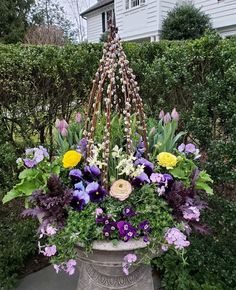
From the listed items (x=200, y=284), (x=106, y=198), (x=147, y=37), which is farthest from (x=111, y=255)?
(x=147, y=37)

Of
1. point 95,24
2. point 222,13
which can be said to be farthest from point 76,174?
point 95,24

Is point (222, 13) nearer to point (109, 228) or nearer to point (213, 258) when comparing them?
point (213, 258)

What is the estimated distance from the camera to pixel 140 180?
65.0 inches

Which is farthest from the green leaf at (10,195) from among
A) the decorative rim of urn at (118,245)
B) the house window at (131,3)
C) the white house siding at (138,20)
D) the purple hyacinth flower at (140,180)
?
the house window at (131,3)

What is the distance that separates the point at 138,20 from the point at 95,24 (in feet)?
22.8

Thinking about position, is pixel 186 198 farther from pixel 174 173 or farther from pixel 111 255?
pixel 111 255

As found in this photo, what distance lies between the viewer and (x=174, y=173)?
5.81ft

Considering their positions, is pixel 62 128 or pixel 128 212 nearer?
pixel 128 212

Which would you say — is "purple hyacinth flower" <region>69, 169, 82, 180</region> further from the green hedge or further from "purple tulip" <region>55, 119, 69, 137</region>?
the green hedge

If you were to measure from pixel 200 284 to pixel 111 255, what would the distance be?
1.04 metres

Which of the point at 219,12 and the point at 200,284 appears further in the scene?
the point at 219,12

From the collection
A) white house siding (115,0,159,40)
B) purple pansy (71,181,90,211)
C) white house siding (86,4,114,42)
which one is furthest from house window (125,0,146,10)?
purple pansy (71,181,90,211)

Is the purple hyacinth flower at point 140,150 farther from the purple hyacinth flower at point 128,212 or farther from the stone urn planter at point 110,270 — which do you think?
the stone urn planter at point 110,270

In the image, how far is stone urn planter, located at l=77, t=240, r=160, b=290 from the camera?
1.51 m
